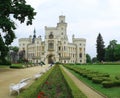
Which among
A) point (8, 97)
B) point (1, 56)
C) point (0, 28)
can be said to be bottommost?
point (8, 97)

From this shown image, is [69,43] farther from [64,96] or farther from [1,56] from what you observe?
[64,96]

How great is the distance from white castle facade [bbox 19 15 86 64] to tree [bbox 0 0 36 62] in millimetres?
71783

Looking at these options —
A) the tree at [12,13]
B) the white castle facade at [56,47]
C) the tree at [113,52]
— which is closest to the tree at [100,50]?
the tree at [113,52]

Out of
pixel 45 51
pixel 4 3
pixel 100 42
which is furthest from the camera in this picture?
pixel 45 51

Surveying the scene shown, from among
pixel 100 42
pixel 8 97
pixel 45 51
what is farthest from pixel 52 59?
pixel 8 97

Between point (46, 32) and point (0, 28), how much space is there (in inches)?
3202

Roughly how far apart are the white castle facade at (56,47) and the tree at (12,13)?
236ft

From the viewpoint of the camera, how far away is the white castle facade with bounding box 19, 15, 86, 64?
366ft

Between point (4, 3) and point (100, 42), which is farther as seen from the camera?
point (100, 42)

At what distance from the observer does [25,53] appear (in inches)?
5059

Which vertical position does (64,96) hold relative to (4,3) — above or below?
below

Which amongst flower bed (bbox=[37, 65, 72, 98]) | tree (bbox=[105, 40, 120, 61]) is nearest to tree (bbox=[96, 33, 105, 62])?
tree (bbox=[105, 40, 120, 61])

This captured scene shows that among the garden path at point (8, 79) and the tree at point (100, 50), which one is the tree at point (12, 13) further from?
the tree at point (100, 50)

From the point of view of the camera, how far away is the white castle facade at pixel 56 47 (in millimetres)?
111688
